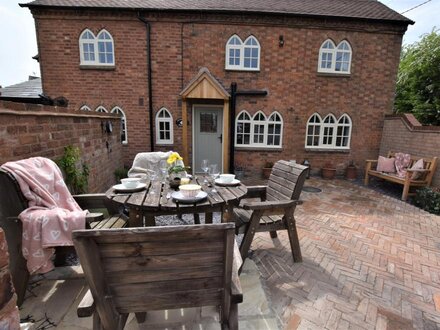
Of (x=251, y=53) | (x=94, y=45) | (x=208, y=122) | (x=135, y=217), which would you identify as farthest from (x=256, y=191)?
(x=94, y=45)

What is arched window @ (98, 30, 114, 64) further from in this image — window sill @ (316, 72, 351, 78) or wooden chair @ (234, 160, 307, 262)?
wooden chair @ (234, 160, 307, 262)

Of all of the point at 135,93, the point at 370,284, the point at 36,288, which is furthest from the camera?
the point at 135,93

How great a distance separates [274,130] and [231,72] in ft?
7.28

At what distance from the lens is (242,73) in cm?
683

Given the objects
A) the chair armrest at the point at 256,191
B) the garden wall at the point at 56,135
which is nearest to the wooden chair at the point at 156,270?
the garden wall at the point at 56,135

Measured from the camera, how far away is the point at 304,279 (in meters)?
2.33

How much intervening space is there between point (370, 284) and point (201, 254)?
2.17 metres

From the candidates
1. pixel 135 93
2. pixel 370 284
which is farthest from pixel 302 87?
pixel 370 284

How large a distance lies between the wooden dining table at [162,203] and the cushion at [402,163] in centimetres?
527

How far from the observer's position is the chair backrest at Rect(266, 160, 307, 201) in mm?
2504

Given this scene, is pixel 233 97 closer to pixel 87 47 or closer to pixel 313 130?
pixel 313 130

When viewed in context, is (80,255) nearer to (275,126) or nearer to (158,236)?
(158,236)

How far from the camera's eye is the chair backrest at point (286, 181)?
250cm

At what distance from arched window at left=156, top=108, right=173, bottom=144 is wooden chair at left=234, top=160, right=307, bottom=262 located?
16.0ft
